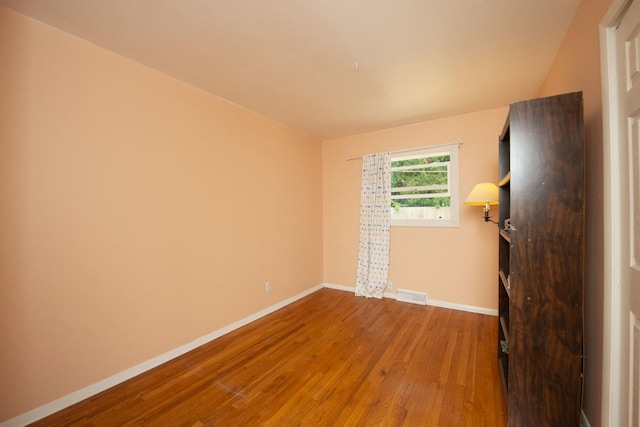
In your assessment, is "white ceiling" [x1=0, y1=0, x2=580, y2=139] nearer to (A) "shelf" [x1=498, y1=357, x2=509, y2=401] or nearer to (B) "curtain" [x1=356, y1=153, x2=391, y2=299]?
(B) "curtain" [x1=356, y1=153, x2=391, y2=299]

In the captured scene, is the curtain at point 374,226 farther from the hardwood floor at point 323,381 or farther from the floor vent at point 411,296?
the hardwood floor at point 323,381

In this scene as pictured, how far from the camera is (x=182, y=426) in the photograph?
1.46 meters

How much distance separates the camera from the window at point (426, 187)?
3221 millimetres

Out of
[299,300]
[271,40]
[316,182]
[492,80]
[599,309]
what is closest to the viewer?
[599,309]

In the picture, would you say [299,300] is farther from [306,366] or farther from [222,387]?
[222,387]

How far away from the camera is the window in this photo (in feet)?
10.6

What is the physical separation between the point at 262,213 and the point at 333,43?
78.5 inches

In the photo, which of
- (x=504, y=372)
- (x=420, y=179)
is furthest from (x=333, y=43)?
(x=504, y=372)

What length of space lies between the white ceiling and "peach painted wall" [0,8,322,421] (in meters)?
0.29

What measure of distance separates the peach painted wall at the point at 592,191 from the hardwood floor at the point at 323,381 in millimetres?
542

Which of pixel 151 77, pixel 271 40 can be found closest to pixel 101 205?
pixel 151 77

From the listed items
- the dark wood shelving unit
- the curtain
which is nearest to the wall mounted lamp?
the dark wood shelving unit

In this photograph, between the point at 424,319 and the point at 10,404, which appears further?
the point at 424,319

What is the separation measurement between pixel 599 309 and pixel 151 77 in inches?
132
